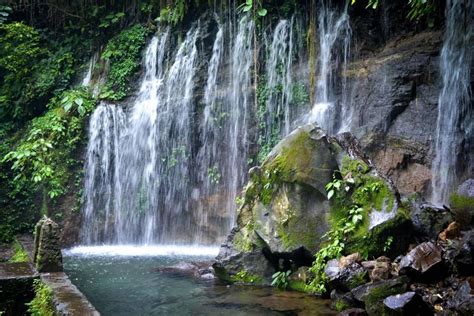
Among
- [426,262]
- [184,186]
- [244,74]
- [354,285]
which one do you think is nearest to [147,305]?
[354,285]

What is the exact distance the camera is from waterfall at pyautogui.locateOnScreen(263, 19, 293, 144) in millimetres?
13984

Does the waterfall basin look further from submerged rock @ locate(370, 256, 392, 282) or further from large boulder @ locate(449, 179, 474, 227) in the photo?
large boulder @ locate(449, 179, 474, 227)

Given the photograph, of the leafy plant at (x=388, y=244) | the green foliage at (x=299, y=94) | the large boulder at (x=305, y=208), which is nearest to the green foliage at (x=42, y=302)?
the large boulder at (x=305, y=208)

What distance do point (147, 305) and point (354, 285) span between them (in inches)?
117

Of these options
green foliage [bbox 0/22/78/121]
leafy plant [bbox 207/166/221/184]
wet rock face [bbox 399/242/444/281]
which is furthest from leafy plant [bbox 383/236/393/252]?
green foliage [bbox 0/22/78/121]

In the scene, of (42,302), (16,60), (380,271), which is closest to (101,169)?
(16,60)

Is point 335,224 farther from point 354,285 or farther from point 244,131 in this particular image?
point 244,131

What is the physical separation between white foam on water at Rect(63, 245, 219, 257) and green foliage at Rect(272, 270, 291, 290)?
3.95m

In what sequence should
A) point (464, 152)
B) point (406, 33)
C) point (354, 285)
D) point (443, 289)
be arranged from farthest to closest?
point (406, 33), point (464, 152), point (354, 285), point (443, 289)

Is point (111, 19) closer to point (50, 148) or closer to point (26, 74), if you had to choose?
point (26, 74)

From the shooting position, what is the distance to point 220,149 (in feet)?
47.4

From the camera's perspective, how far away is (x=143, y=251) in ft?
41.7

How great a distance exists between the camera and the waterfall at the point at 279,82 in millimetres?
13984

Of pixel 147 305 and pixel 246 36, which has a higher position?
pixel 246 36
